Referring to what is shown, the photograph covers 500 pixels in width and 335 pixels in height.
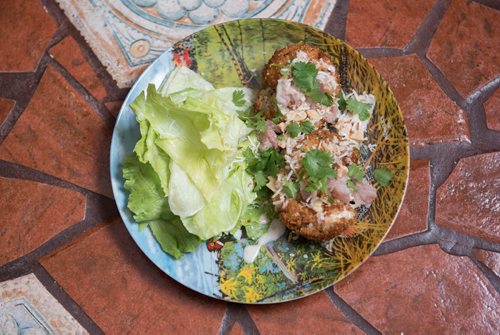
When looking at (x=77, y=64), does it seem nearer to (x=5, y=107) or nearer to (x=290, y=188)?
Answer: (x=5, y=107)

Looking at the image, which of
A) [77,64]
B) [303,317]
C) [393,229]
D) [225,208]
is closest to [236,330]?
[303,317]

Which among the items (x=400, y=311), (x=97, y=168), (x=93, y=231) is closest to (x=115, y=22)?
(x=97, y=168)

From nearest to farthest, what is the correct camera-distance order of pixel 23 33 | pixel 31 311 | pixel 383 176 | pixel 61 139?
pixel 383 176 < pixel 31 311 < pixel 61 139 < pixel 23 33

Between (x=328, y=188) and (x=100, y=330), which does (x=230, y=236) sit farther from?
(x=100, y=330)

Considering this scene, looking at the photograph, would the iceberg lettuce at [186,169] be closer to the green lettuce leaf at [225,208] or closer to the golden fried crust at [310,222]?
the green lettuce leaf at [225,208]

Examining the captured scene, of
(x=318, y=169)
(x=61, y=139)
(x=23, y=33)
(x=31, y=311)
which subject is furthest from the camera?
(x=23, y=33)

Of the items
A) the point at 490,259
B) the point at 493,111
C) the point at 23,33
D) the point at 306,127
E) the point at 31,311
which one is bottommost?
the point at 490,259
